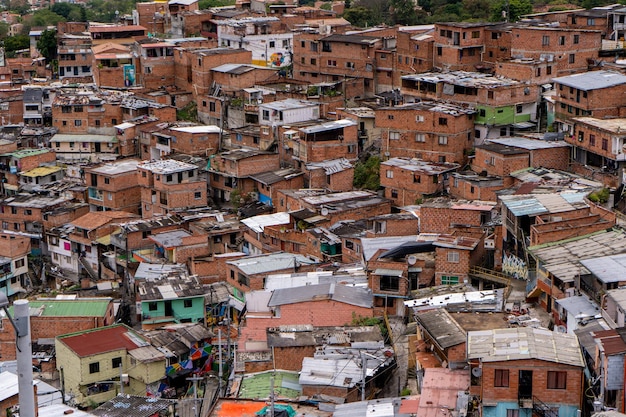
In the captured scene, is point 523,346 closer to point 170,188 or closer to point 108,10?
point 170,188

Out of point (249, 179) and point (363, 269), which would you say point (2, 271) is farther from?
point (363, 269)

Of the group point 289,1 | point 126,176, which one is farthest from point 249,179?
point 289,1

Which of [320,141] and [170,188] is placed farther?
[170,188]

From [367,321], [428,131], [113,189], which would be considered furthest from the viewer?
[113,189]

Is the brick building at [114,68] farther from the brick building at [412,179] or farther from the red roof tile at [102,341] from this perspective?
the red roof tile at [102,341]

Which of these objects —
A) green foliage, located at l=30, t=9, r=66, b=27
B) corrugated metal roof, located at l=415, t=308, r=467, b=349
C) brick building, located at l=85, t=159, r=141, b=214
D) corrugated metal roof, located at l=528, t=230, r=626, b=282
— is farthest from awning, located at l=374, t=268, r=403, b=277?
green foliage, located at l=30, t=9, r=66, b=27

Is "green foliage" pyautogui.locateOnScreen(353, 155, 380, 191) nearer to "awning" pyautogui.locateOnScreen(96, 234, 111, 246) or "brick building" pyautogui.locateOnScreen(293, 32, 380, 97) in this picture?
"brick building" pyautogui.locateOnScreen(293, 32, 380, 97)

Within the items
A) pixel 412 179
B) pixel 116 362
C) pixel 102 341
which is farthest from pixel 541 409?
pixel 412 179
